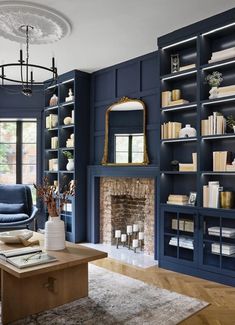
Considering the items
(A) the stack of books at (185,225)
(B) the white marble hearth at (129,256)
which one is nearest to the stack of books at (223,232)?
(A) the stack of books at (185,225)

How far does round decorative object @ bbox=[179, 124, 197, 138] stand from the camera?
3.79m

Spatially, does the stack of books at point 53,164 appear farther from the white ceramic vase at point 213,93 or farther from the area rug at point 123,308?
the white ceramic vase at point 213,93

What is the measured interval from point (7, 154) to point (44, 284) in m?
4.13

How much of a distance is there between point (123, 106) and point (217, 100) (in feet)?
5.74

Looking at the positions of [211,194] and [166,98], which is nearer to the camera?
[211,194]

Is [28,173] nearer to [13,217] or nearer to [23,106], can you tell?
[23,106]

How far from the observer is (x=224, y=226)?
11.9 feet

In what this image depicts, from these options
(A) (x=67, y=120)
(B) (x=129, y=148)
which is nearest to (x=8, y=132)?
(A) (x=67, y=120)

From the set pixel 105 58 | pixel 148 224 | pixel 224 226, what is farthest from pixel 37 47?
pixel 224 226

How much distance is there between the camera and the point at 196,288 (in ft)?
10.9

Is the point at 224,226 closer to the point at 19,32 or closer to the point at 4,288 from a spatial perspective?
the point at 4,288

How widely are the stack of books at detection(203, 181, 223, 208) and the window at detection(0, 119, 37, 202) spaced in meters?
3.81

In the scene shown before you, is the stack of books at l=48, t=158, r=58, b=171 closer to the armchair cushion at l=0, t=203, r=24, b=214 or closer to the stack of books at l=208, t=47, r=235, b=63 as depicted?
the armchair cushion at l=0, t=203, r=24, b=214

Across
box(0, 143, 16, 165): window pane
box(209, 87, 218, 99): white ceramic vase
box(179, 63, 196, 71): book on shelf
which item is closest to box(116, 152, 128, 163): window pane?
box(179, 63, 196, 71): book on shelf
